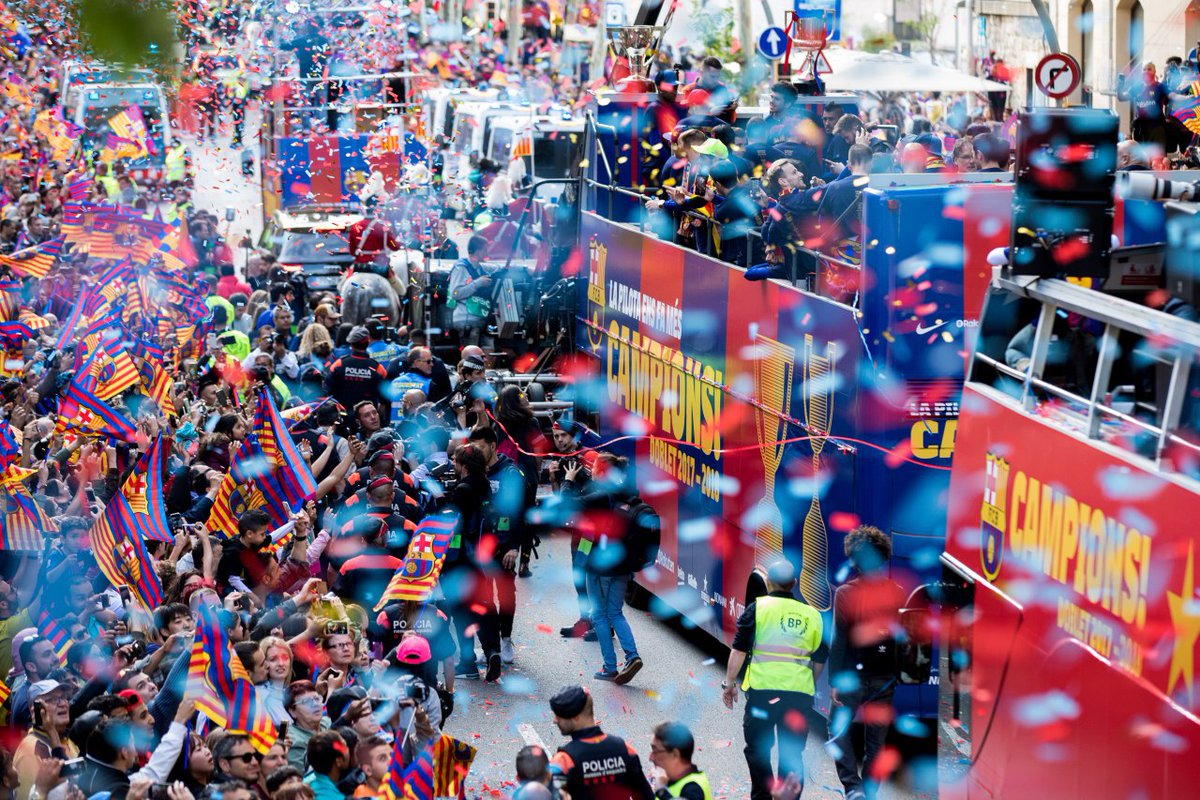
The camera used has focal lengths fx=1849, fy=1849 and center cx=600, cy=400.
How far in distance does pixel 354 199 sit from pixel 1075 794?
1035 inches

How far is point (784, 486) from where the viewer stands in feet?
38.3

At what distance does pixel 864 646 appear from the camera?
32.7 ft

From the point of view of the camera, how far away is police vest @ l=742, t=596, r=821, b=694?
991 cm

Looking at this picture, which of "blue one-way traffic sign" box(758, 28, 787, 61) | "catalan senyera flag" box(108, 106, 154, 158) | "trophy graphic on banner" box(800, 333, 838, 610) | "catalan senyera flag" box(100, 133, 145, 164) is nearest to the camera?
"trophy graphic on banner" box(800, 333, 838, 610)

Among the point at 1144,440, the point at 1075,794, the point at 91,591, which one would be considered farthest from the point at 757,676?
the point at 91,591

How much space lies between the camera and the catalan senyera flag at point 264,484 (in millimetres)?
12070

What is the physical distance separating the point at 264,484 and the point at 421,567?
1.50 m

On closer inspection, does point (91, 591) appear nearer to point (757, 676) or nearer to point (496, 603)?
point (496, 603)

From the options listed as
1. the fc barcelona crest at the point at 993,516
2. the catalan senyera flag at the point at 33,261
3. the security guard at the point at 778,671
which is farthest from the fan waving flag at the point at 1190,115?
the catalan senyera flag at the point at 33,261

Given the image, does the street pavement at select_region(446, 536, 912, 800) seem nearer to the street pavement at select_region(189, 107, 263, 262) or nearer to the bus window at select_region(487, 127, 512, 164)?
the bus window at select_region(487, 127, 512, 164)

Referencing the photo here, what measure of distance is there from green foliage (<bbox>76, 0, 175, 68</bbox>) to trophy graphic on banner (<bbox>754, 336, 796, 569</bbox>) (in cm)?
776

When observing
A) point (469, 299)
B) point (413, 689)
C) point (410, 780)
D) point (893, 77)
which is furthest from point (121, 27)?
point (893, 77)

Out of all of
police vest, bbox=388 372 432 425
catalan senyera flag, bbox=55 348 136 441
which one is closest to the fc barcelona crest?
catalan senyera flag, bbox=55 348 136 441

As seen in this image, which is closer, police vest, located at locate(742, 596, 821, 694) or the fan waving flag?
police vest, located at locate(742, 596, 821, 694)
